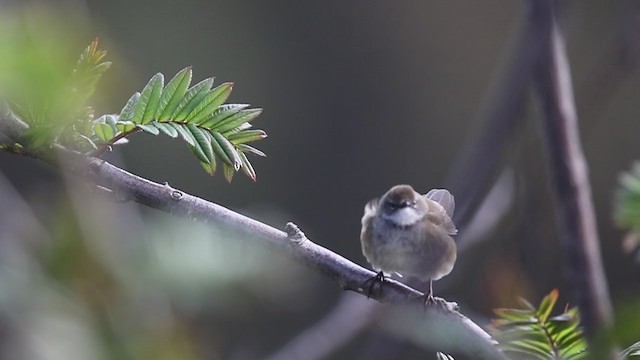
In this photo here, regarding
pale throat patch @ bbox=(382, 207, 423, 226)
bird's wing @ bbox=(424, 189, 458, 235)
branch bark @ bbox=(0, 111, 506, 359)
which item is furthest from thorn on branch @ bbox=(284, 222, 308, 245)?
bird's wing @ bbox=(424, 189, 458, 235)

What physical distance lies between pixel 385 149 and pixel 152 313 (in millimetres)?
5153

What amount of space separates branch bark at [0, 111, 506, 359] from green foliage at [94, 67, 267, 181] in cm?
8

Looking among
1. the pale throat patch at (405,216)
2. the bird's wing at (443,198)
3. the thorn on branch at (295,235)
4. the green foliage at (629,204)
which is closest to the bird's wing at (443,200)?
the bird's wing at (443,198)

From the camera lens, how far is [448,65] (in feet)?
18.4

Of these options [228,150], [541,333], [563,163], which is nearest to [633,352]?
[541,333]

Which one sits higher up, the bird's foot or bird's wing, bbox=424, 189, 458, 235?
bird's wing, bbox=424, 189, 458, 235

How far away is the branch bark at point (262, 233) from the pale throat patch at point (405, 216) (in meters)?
1.11

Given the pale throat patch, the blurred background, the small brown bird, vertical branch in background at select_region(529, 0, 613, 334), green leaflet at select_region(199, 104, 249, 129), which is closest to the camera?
vertical branch in background at select_region(529, 0, 613, 334)

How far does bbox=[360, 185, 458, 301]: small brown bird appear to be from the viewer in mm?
2719

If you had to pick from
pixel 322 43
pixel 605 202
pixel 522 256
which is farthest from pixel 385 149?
pixel 522 256

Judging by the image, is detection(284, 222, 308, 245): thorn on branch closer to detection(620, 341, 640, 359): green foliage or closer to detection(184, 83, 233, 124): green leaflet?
detection(184, 83, 233, 124): green leaflet

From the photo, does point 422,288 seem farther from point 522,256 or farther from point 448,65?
point 448,65

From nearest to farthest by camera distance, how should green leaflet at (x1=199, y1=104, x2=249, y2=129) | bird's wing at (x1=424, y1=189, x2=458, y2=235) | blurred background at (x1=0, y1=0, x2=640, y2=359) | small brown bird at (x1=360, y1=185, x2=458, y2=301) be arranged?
green leaflet at (x1=199, y1=104, x2=249, y2=129) < small brown bird at (x1=360, y1=185, x2=458, y2=301) < bird's wing at (x1=424, y1=189, x2=458, y2=235) < blurred background at (x1=0, y1=0, x2=640, y2=359)

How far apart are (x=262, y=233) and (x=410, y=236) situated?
1237 mm
